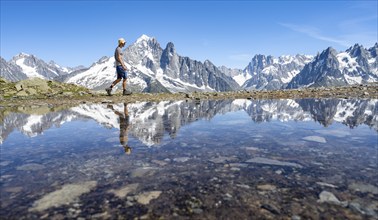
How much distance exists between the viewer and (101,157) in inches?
336

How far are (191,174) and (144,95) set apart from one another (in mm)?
28609

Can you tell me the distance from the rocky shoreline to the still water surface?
64.1 feet

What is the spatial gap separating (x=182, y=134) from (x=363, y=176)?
22.4 feet

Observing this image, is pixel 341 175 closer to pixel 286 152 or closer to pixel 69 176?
pixel 286 152

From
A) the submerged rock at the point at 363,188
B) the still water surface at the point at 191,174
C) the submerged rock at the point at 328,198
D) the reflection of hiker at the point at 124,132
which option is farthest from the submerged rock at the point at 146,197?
the submerged rock at the point at 363,188

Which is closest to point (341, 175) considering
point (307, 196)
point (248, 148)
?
point (307, 196)

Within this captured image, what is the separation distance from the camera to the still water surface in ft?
16.8

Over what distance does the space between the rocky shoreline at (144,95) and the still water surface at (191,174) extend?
1953cm

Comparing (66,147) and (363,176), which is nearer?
(363,176)

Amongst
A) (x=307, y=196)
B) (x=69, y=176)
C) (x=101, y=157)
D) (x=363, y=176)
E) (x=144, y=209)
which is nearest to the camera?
(x=144, y=209)

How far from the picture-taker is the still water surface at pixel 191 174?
5.12m

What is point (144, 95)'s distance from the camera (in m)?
34.8

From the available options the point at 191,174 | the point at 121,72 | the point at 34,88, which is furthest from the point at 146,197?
the point at 34,88

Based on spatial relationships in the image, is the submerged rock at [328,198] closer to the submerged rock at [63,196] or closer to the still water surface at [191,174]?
the still water surface at [191,174]
